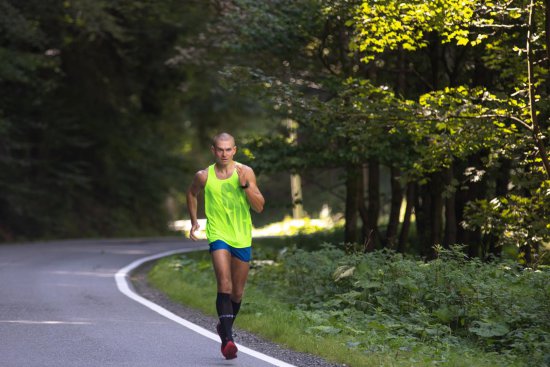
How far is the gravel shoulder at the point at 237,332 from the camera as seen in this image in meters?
9.27

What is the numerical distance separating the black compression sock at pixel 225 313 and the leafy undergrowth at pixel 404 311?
1030mm

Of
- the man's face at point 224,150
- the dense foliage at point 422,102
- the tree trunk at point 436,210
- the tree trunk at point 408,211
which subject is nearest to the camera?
the man's face at point 224,150

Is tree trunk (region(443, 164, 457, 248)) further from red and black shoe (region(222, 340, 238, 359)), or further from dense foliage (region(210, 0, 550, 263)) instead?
red and black shoe (region(222, 340, 238, 359))

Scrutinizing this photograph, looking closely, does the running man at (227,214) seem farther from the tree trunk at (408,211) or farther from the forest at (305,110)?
the tree trunk at (408,211)

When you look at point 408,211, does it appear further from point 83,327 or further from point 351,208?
point 83,327

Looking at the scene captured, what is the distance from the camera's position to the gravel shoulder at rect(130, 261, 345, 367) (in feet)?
30.4

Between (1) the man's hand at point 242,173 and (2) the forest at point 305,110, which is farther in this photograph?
(2) the forest at point 305,110

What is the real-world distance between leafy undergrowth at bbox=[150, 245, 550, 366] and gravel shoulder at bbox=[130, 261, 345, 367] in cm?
14

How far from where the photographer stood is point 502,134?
13.9 m

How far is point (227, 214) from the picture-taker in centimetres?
901

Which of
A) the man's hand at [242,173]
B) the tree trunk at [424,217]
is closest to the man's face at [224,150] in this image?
the man's hand at [242,173]

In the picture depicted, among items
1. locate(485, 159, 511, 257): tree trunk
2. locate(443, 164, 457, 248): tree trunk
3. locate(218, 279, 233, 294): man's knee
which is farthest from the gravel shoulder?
locate(443, 164, 457, 248): tree trunk

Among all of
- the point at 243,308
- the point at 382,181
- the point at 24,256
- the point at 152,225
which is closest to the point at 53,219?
the point at 152,225

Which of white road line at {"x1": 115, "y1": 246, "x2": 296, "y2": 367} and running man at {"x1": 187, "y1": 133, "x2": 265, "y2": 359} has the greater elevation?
running man at {"x1": 187, "y1": 133, "x2": 265, "y2": 359}
